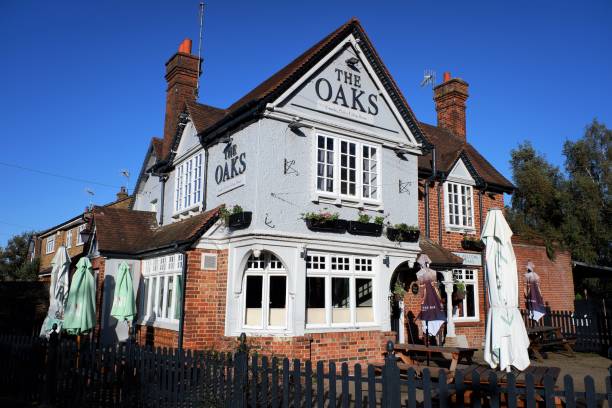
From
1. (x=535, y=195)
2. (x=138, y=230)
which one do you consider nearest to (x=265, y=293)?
(x=138, y=230)

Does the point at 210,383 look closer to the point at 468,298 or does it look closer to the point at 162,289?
the point at 162,289

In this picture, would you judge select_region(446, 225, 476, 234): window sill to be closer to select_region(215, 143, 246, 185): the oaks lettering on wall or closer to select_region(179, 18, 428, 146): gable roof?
select_region(179, 18, 428, 146): gable roof

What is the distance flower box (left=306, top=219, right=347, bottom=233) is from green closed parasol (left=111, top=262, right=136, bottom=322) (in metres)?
5.27

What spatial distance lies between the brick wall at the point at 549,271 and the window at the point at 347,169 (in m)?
8.81

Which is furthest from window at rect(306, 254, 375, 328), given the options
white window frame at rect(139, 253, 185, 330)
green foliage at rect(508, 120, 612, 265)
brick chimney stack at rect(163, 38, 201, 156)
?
green foliage at rect(508, 120, 612, 265)

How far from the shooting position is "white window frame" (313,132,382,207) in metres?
13.4

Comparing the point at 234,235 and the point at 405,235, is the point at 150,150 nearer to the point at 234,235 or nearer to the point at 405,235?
the point at 234,235

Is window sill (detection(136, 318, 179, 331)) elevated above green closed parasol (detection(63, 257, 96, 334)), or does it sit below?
below

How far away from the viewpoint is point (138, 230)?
706 inches

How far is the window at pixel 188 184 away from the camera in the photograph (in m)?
15.6

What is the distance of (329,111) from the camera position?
45.9 ft

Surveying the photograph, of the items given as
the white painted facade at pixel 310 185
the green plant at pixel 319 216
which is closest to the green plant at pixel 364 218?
the white painted facade at pixel 310 185

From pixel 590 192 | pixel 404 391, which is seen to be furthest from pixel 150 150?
pixel 590 192

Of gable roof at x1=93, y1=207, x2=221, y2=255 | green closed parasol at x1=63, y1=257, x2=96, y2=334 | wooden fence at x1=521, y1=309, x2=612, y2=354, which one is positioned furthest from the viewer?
wooden fence at x1=521, y1=309, x2=612, y2=354
